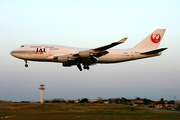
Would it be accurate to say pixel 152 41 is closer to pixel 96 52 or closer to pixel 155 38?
pixel 155 38

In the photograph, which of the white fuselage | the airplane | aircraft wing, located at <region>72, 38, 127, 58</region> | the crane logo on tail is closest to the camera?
aircraft wing, located at <region>72, 38, 127, 58</region>

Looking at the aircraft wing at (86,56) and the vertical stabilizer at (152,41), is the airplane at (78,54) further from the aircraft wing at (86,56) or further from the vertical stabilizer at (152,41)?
the vertical stabilizer at (152,41)

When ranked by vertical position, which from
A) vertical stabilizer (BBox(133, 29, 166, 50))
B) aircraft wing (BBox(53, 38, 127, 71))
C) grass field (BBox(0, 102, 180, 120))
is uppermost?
vertical stabilizer (BBox(133, 29, 166, 50))

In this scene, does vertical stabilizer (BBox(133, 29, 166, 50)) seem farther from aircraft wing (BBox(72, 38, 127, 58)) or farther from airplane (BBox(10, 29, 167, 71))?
aircraft wing (BBox(72, 38, 127, 58))

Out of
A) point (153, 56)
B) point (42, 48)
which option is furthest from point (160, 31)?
point (42, 48)

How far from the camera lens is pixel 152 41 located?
38219 millimetres

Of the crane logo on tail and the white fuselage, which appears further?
the crane logo on tail

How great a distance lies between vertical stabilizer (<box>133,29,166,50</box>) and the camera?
124 ft

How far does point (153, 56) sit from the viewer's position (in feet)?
116

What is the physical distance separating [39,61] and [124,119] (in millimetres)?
18945

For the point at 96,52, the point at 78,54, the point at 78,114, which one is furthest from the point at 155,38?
the point at 78,114

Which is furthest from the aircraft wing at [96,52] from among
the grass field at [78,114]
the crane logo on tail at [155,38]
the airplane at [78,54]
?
the crane logo on tail at [155,38]

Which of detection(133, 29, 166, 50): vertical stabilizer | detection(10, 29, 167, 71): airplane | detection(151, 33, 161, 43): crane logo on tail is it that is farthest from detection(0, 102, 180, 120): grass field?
detection(151, 33, 161, 43): crane logo on tail

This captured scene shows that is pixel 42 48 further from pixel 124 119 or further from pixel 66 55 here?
pixel 124 119
